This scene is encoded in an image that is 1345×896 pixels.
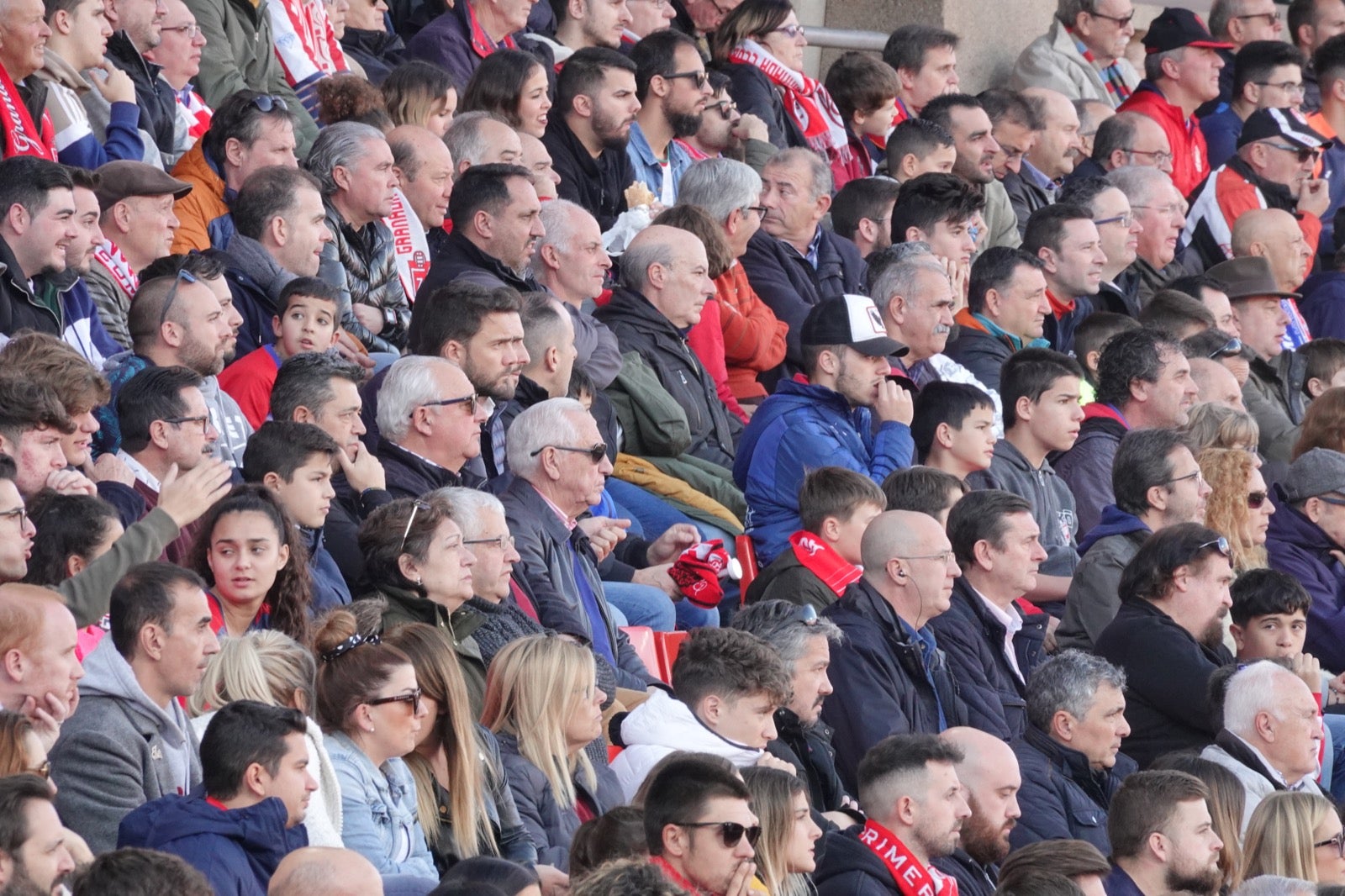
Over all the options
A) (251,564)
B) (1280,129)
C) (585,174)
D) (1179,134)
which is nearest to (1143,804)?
(251,564)

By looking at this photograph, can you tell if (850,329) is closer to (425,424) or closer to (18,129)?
(425,424)

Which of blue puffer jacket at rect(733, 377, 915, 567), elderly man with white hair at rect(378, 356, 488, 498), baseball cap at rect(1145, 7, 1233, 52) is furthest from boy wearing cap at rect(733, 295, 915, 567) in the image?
baseball cap at rect(1145, 7, 1233, 52)

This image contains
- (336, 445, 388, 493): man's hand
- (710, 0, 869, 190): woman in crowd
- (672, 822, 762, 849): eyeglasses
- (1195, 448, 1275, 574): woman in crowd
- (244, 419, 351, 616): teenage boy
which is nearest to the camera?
(672, 822, 762, 849): eyeglasses

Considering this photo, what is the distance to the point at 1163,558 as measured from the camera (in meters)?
8.82

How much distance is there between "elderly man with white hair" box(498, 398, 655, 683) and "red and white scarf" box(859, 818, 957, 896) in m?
1.09

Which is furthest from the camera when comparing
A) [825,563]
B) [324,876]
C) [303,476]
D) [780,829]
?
[825,563]

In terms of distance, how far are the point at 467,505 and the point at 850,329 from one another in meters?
2.70

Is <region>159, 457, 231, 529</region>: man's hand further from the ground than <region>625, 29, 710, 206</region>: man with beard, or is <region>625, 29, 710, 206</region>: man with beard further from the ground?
<region>159, 457, 231, 529</region>: man's hand

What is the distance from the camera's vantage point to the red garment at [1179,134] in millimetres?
14492

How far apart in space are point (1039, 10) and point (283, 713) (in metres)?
11.0

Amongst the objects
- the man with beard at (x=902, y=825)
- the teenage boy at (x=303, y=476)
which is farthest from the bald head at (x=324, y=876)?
the man with beard at (x=902, y=825)

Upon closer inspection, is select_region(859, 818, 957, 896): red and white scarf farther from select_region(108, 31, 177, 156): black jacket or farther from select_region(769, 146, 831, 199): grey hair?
select_region(769, 146, 831, 199): grey hair

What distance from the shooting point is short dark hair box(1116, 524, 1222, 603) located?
881 cm

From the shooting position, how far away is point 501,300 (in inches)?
336
